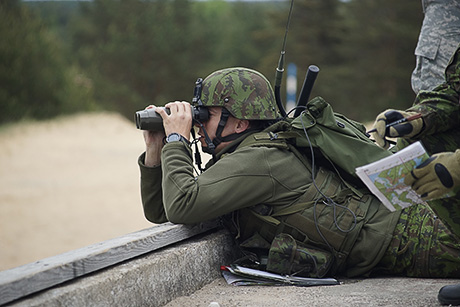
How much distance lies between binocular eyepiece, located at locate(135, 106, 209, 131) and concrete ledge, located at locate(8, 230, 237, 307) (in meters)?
0.60

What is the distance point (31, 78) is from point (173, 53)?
1133 centimetres

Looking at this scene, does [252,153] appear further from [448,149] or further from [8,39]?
[8,39]

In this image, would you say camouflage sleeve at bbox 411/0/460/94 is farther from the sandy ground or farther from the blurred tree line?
the blurred tree line

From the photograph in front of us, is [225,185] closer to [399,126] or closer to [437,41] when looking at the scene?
[399,126]

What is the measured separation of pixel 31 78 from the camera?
2347cm

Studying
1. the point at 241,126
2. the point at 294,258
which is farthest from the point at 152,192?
the point at 294,258

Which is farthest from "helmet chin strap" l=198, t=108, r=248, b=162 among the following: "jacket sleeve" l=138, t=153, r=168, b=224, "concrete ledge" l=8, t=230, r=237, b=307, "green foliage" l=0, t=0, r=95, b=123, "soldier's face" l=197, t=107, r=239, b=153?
"green foliage" l=0, t=0, r=95, b=123

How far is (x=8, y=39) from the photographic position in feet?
77.2

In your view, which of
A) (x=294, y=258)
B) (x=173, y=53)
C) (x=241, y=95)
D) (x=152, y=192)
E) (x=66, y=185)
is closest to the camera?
(x=294, y=258)

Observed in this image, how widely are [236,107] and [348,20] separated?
27762 mm

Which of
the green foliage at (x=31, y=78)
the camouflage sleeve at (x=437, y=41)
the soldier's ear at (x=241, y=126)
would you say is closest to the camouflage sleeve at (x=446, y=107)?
the soldier's ear at (x=241, y=126)

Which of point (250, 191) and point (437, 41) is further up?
point (437, 41)

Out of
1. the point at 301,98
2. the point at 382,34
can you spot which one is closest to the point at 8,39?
the point at 382,34

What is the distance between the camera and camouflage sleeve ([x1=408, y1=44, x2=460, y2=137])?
110 inches
